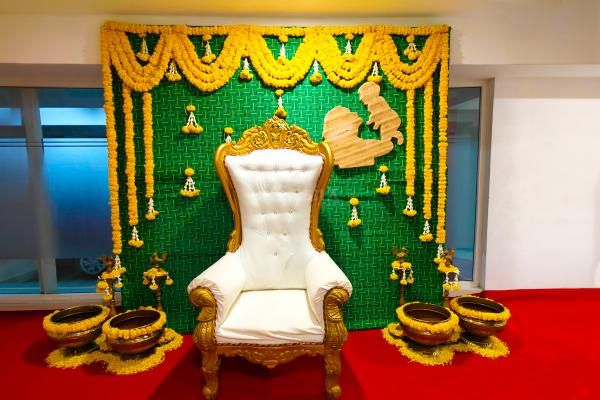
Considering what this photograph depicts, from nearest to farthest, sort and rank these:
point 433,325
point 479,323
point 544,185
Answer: point 433,325
point 479,323
point 544,185

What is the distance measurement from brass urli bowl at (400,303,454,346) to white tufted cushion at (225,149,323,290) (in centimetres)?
77

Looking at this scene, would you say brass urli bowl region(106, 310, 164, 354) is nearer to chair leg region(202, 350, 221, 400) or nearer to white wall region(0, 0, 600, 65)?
chair leg region(202, 350, 221, 400)

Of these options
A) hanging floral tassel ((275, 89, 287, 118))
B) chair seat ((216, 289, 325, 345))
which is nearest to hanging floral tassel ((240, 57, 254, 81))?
hanging floral tassel ((275, 89, 287, 118))

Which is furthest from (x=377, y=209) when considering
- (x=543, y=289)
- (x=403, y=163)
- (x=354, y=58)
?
(x=543, y=289)

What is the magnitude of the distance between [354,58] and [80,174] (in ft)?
7.88

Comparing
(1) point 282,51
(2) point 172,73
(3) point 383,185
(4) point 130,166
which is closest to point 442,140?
(3) point 383,185

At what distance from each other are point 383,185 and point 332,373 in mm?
1274

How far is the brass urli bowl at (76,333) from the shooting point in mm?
2088

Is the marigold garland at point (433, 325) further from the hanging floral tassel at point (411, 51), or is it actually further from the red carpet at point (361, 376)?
the hanging floral tassel at point (411, 51)

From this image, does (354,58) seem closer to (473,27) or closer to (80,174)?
(473,27)

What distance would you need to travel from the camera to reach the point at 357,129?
2383mm

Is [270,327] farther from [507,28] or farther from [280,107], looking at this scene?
[507,28]

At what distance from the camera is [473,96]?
294cm

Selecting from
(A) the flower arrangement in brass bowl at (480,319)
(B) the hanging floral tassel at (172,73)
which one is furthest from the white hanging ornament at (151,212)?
(A) the flower arrangement in brass bowl at (480,319)
